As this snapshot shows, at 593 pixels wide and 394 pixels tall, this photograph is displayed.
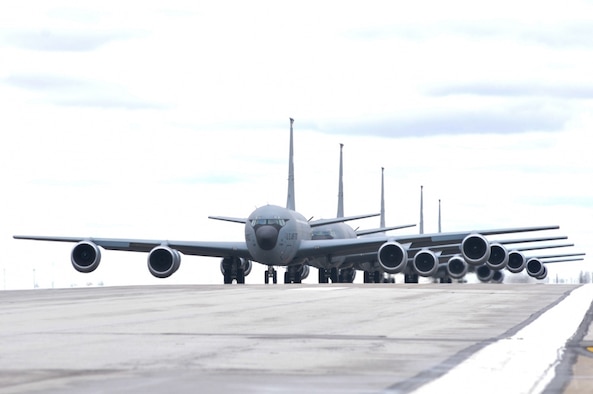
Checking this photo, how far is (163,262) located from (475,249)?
16267 millimetres

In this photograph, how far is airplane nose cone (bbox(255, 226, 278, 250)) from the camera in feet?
207

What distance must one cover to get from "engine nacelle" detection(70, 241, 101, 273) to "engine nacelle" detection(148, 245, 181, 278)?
281 cm

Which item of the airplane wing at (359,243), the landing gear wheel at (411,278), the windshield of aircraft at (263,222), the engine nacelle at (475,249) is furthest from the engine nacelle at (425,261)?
the landing gear wheel at (411,278)

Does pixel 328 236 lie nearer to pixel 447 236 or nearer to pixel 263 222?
pixel 447 236

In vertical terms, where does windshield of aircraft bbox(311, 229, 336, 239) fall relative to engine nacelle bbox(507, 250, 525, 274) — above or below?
above

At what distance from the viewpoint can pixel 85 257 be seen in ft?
202

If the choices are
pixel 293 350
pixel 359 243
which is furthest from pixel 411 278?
pixel 293 350

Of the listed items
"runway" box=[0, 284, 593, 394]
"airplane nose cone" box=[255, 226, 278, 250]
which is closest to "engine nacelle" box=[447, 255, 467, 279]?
"airplane nose cone" box=[255, 226, 278, 250]

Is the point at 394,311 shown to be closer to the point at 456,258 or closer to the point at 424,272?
the point at 424,272

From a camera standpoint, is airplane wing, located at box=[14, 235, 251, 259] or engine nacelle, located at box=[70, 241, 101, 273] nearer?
engine nacelle, located at box=[70, 241, 101, 273]

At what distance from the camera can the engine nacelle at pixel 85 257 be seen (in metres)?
61.2

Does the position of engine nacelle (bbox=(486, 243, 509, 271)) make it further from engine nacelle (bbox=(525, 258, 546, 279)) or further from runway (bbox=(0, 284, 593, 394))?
runway (bbox=(0, 284, 593, 394))

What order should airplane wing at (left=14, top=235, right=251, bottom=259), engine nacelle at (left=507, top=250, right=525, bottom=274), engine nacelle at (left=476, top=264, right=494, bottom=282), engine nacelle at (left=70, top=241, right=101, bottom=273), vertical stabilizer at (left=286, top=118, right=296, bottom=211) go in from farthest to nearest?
engine nacelle at (left=476, top=264, right=494, bottom=282) < engine nacelle at (left=507, top=250, right=525, bottom=274) < vertical stabilizer at (left=286, top=118, right=296, bottom=211) < airplane wing at (left=14, top=235, right=251, bottom=259) < engine nacelle at (left=70, top=241, right=101, bottom=273)

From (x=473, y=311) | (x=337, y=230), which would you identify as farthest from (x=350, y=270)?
(x=473, y=311)
